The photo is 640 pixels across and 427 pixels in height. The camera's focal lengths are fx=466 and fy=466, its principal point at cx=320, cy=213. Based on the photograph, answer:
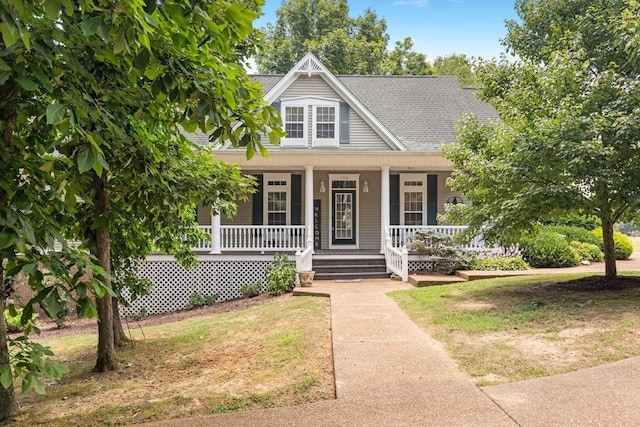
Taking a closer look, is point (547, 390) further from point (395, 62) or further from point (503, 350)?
point (395, 62)

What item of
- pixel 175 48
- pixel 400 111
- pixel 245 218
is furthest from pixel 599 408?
pixel 400 111

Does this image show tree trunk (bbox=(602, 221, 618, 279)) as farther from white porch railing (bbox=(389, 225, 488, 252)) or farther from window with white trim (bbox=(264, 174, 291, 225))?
window with white trim (bbox=(264, 174, 291, 225))

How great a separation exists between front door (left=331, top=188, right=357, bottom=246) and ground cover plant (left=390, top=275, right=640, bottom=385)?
5.84 m

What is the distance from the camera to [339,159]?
14359mm

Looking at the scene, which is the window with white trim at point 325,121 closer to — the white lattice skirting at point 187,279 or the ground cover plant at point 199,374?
the white lattice skirting at point 187,279

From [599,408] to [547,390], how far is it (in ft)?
1.66

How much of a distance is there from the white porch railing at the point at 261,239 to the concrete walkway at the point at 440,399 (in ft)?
27.3

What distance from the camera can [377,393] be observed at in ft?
14.9

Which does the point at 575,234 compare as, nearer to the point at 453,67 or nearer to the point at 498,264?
the point at 498,264

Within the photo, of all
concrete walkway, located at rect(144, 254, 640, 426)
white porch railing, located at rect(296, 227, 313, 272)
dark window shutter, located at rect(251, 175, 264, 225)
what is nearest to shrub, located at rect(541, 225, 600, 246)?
white porch railing, located at rect(296, 227, 313, 272)

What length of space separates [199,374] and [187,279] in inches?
310

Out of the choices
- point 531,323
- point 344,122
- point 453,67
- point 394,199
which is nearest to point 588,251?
→ point 394,199

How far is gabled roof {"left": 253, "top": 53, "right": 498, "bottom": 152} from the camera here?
50.2 feet

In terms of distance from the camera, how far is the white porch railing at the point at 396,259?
12625mm
